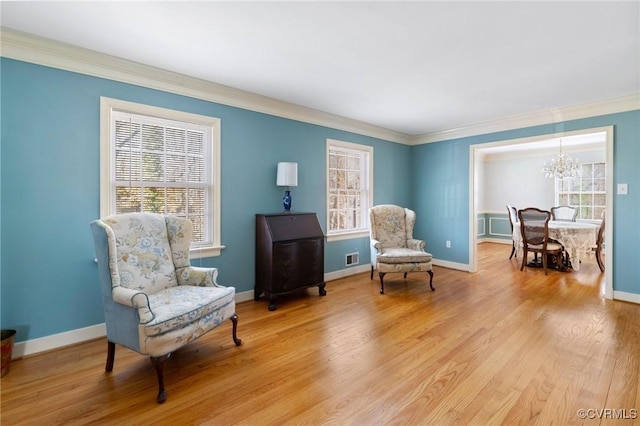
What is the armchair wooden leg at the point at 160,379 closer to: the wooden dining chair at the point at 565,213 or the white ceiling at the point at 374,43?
the white ceiling at the point at 374,43

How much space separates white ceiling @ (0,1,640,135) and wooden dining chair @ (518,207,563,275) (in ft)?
6.31

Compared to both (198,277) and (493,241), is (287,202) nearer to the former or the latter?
(198,277)

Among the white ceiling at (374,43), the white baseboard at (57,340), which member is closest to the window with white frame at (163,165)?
the white ceiling at (374,43)

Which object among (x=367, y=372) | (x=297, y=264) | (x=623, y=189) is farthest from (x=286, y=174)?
(x=623, y=189)

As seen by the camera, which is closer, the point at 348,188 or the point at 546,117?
the point at 546,117

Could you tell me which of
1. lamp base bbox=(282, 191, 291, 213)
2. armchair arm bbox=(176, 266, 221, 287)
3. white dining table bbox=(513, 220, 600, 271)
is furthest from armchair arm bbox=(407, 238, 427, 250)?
armchair arm bbox=(176, 266, 221, 287)

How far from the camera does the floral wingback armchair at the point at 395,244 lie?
3854 mm

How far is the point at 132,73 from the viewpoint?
8.73 ft

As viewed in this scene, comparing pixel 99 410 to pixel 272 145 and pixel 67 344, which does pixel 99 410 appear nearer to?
pixel 67 344

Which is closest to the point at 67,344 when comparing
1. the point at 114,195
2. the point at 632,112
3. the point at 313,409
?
the point at 114,195

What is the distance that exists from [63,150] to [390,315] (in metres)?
3.19

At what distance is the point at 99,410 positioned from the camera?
1674 millimetres

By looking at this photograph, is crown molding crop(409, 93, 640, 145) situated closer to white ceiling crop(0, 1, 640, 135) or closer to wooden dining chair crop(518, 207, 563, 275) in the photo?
white ceiling crop(0, 1, 640, 135)

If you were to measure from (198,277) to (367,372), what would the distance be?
4.83 ft
